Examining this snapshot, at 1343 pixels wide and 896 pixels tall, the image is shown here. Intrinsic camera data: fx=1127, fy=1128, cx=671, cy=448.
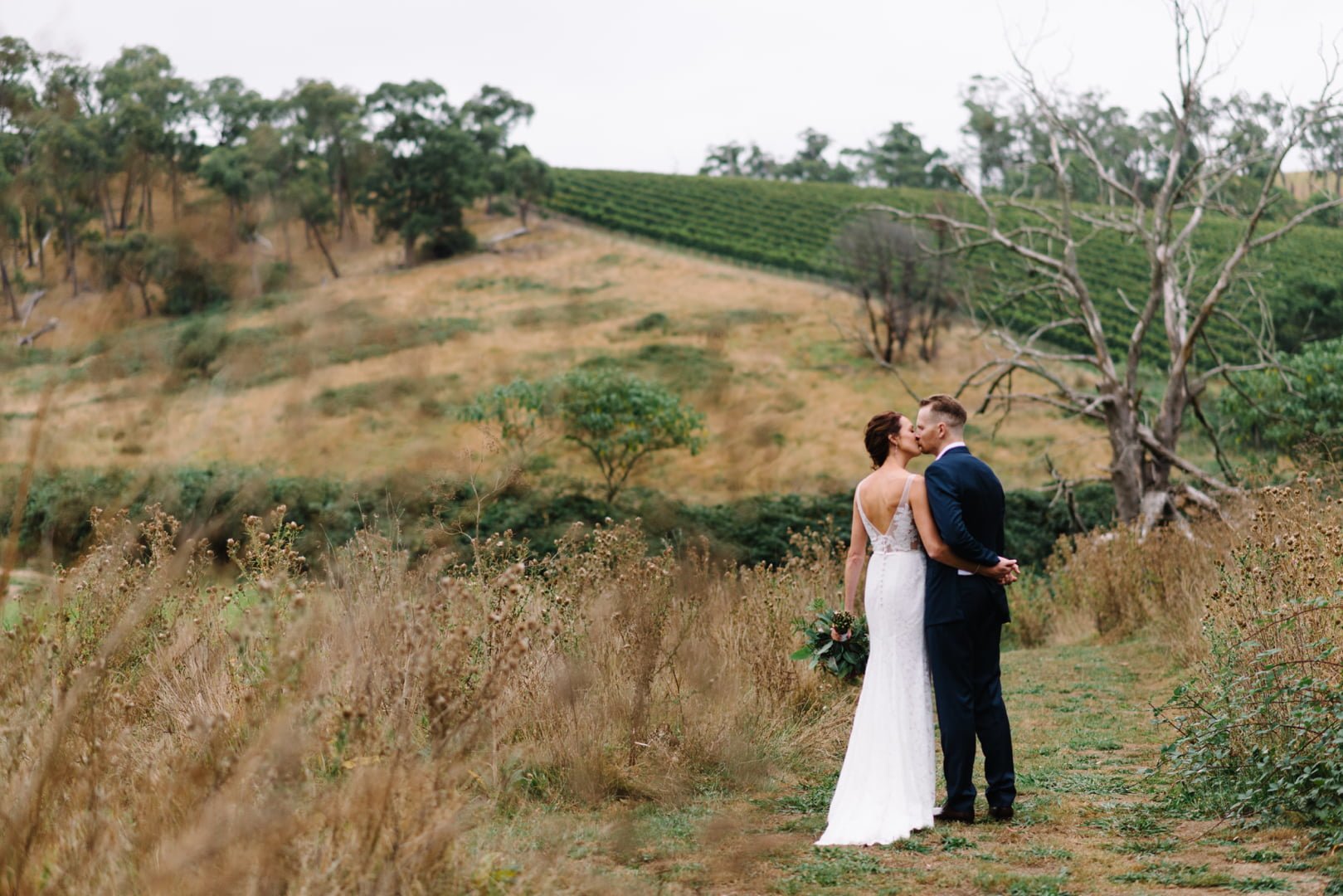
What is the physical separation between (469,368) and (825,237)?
119 ft

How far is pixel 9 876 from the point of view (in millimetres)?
2408

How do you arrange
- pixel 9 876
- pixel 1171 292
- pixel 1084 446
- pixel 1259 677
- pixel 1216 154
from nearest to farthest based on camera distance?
pixel 9 876 → pixel 1259 677 → pixel 1216 154 → pixel 1171 292 → pixel 1084 446

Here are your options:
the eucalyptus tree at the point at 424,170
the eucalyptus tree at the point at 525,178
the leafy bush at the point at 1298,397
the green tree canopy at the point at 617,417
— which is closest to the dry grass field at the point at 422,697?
the leafy bush at the point at 1298,397

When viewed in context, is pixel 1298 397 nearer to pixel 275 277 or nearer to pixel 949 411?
pixel 949 411

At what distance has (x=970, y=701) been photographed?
512 cm

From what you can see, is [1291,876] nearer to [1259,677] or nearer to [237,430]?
[1259,677]

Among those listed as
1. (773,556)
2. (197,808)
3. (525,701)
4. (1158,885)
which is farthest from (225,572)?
(773,556)

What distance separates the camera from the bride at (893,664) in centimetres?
500

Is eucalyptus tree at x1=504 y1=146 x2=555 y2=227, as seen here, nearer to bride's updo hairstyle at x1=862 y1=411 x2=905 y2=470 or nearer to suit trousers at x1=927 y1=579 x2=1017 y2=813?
bride's updo hairstyle at x1=862 y1=411 x2=905 y2=470

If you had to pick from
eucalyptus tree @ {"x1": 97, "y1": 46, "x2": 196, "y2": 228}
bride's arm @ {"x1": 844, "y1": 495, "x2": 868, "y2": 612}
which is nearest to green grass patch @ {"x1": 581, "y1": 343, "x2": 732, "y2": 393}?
bride's arm @ {"x1": 844, "y1": 495, "x2": 868, "y2": 612}

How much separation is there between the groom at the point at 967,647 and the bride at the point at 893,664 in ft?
0.27

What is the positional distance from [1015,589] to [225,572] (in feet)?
36.8

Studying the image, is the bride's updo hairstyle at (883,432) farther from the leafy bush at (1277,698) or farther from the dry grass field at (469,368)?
the dry grass field at (469,368)

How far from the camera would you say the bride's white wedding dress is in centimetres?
497
